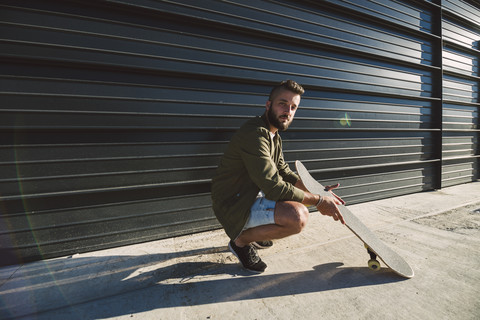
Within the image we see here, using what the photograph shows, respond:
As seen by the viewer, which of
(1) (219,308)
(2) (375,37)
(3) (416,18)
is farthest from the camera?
(3) (416,18)

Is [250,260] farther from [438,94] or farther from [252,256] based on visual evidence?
[438,94]

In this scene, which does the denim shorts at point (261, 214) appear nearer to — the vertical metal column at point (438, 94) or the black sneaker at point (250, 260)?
the black sneaker at point (250, 260)

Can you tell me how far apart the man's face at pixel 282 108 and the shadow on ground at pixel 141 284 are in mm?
1330

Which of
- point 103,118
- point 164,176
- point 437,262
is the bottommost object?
point 437,262

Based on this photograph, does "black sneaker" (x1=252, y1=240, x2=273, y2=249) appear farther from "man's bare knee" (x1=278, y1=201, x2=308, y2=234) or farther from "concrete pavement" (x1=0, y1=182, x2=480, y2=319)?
"man's bare knee" (x1=278, y1=201, x2=308, y2=234)

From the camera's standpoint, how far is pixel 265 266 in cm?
169

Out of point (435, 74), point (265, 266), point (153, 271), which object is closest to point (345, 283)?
point (265, 266)

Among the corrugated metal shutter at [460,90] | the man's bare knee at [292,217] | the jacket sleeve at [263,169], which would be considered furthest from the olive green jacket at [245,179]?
the corrugated metal shutter at [460,90]

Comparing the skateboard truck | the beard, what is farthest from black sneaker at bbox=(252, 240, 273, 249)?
the beard

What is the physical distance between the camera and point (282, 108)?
1.77 meters

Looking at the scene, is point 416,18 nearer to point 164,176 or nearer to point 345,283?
Result: point 345,283

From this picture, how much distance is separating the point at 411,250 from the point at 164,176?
8.91 ft

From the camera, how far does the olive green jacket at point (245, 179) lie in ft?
5.10

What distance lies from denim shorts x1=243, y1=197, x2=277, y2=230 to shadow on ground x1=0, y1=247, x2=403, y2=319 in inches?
16.9
